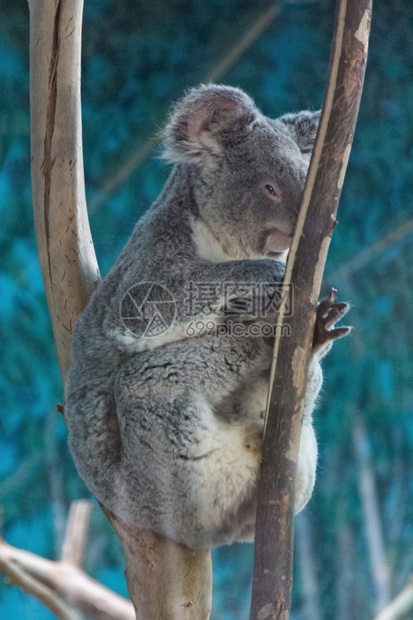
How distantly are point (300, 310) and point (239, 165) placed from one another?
563 millimetres

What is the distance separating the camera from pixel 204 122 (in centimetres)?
174

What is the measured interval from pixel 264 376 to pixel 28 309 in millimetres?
1547

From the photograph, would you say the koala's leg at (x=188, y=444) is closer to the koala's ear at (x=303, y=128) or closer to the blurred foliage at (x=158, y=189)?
the koala's ear at (x=303, y=128)

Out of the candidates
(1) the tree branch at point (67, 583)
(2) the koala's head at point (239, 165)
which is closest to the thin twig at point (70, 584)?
(1) the tree branch at point (67, 583)

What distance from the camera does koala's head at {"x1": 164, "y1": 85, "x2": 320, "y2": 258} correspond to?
5.38ft

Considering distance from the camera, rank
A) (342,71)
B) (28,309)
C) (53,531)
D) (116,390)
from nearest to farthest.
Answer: (342,71) → (116,390) → (53,531) → (28,309)

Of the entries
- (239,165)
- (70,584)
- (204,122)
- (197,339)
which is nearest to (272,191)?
(239,165)

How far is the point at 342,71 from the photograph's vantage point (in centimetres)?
118

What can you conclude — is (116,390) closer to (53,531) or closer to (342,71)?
(342,71)

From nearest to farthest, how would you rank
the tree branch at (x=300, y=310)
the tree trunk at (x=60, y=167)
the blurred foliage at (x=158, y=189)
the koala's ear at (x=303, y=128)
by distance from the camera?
the tree branch at (x=300, y=310) < the koala's ear at (x=303, y=128) < the tree trunk at (x=60, y=167) < the blurred foliage at (x=158, y=189)

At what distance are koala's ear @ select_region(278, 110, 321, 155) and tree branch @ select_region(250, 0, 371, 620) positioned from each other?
59 cm

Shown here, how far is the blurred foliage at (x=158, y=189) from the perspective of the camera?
2611 millimetres

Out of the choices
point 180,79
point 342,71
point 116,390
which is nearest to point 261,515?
point 116,390

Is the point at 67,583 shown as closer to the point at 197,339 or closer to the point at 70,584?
the point at 70,584
